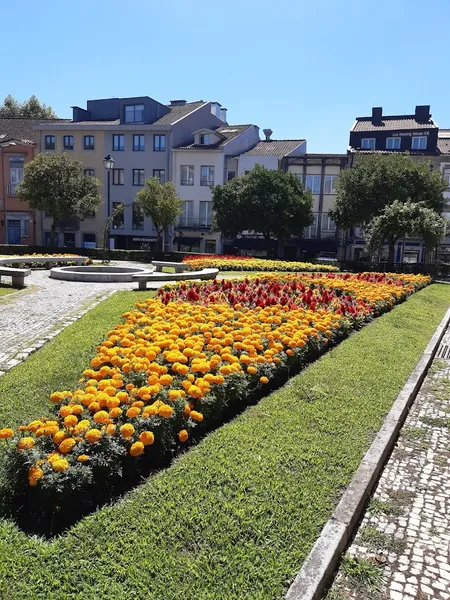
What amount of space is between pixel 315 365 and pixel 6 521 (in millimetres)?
5078

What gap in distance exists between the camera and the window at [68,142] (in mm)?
48750

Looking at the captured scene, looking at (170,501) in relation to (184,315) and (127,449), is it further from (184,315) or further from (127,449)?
(184,315)

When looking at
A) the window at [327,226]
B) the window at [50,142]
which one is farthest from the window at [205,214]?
the window at [50,142]

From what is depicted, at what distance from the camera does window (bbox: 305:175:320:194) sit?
154 ft

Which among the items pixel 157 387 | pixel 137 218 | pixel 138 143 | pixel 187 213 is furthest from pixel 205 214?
pixel 157 387

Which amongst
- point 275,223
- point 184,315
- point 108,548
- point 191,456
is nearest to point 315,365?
point 184,315

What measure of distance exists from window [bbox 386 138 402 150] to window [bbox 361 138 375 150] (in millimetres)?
1353

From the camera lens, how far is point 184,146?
4725cm

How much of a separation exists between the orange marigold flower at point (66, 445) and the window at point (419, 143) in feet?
161

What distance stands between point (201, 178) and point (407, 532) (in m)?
45.2

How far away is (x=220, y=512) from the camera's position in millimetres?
3637

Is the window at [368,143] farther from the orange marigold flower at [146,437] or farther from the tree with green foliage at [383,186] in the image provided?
the orange marigold flower at [146,437]

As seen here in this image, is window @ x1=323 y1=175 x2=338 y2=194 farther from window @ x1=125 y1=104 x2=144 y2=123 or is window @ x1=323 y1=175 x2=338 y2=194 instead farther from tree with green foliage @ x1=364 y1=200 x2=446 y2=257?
tree with green foliage @ x1=364 y1=200 x2=446 y2=257

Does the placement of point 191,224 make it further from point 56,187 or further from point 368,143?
point 368,143
